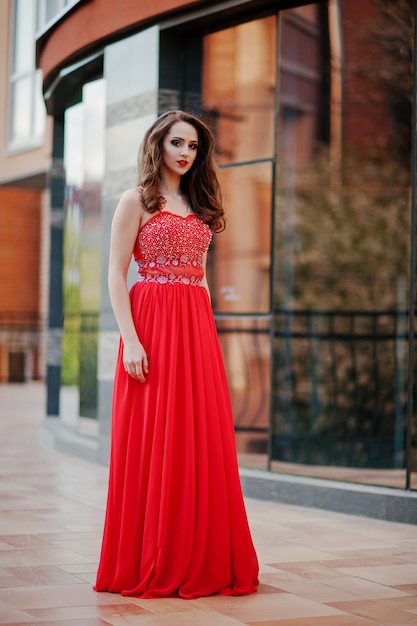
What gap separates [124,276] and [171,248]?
20 centimetres

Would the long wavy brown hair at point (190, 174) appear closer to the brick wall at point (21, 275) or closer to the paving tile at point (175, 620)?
the paving tile at point (175, 620)

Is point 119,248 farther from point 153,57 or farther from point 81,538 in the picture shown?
point 153,57

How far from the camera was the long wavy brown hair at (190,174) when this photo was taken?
149 inches

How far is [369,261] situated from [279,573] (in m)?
4.81

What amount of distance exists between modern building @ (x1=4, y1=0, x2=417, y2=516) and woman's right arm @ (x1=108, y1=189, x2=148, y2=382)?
110 inches

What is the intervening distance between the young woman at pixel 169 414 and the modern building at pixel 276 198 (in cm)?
267

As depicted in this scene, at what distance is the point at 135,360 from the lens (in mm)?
3705

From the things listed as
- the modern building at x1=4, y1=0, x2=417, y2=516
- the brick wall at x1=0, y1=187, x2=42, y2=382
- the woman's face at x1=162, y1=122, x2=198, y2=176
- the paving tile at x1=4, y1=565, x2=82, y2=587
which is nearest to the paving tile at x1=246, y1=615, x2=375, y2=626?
the paving tile at x1=4, y1=565, x2=82, y2=587

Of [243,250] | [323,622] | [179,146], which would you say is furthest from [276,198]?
[323,622]

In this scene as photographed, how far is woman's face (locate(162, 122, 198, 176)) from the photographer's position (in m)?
3.80

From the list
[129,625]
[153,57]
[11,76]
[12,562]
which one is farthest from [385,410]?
[11,76]

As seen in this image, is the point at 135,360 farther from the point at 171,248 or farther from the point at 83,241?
the point at 83,241

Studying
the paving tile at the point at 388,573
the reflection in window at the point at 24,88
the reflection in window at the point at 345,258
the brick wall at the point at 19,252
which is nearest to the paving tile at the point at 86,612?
the paving tile at the point at 388,573

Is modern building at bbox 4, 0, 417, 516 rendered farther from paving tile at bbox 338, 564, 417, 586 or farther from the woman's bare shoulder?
the woman's bare shoulder
